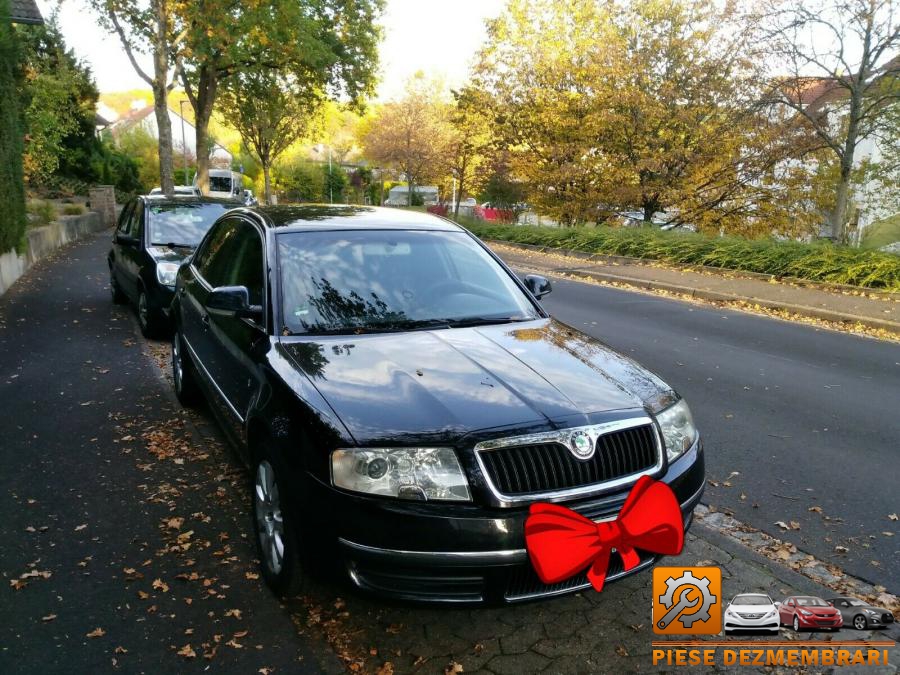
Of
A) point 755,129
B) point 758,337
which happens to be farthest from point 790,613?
point 755,129

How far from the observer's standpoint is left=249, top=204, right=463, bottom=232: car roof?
14.1 feet

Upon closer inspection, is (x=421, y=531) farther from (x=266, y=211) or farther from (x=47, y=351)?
(x=47, y=351)

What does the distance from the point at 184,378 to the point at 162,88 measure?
1615 cm

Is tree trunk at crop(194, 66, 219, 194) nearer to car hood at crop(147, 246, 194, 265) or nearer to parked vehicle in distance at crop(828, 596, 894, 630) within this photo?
car hood at crop(147, 246, 194, 265)

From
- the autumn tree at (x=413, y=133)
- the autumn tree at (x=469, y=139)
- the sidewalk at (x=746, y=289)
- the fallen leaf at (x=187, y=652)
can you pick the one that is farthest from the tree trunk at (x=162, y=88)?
the autumn tree at (x=413, y=133)

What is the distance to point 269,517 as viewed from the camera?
10.7 feet

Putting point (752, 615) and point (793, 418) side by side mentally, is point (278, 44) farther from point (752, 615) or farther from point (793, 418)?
point (752, 615)

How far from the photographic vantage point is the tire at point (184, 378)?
18.6 feet

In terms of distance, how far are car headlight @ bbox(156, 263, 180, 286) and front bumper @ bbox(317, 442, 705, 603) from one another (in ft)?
19.6

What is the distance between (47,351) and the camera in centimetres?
777

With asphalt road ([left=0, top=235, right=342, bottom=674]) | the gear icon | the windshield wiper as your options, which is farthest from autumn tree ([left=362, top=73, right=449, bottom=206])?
the gear icon

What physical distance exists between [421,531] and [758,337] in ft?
27.7

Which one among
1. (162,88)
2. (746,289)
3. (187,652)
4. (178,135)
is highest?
(178,135)

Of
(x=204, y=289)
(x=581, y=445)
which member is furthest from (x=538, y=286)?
(x=204, y=289)
